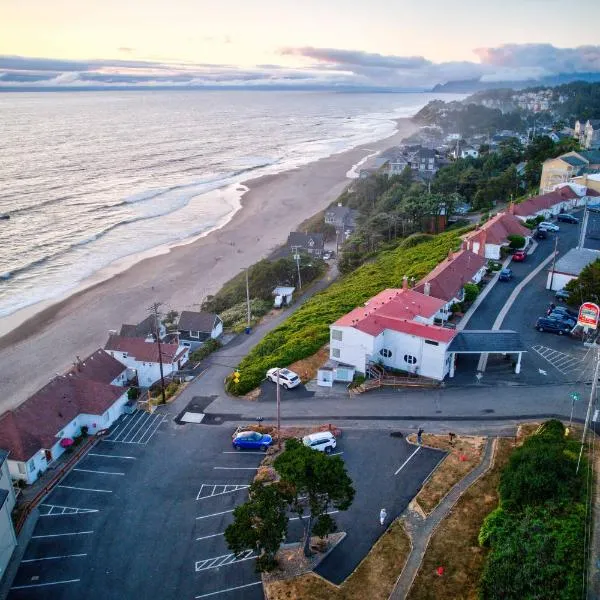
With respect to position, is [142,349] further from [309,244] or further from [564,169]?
[564,169]

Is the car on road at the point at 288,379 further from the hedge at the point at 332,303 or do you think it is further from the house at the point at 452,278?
the house at the point at 452,278

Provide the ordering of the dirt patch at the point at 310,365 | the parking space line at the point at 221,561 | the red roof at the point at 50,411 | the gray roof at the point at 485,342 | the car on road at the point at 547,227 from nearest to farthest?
the parking space line at the point at 221,561 < the red roof at the point at 50,411 < the gray roof at the point at 485,342 < the dirt patch at the point at 310,365 < the car on road at the point at 547,227

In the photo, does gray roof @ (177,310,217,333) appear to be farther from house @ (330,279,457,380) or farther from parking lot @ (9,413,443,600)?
parking lot @ (9,413,443,600)

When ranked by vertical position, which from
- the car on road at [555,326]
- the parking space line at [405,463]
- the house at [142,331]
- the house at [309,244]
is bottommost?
the house at [309,244]

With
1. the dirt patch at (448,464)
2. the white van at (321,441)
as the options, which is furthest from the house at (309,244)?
the dirt patch at (448,464)

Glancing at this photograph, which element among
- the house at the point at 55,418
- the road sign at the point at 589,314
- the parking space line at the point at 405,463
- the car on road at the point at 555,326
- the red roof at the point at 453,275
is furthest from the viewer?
the red roof at the point at 453,275

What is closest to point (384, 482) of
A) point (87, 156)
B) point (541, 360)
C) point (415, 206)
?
point (541, 360)

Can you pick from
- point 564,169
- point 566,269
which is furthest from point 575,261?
point 564,169

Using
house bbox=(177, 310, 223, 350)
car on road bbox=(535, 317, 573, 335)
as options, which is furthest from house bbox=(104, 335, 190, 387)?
car on road bbox=(535, 317, 573, 335)
